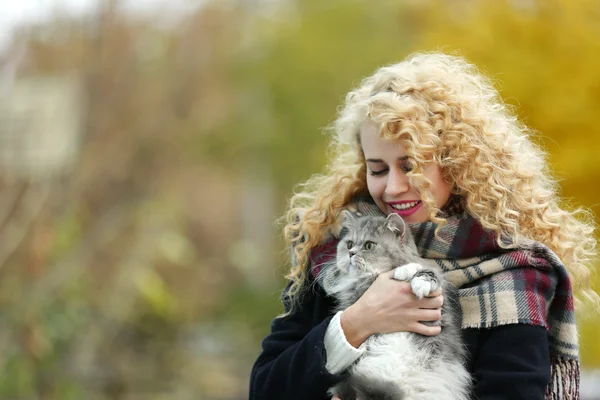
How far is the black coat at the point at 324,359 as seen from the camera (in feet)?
8.88

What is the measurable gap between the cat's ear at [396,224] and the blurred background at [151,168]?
1334 millimetres

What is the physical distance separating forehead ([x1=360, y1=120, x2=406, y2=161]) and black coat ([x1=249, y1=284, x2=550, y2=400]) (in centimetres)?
63

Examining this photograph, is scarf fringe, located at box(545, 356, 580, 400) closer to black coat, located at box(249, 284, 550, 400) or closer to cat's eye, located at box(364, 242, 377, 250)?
black coat, located at box(249, 284, 550, 400)

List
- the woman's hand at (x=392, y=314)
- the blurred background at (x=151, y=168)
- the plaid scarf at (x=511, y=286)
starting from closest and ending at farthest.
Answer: the plaid scarf at (x=511, y=286)
the woman's hand at (x=392, y=314)
the blurred background at (x=151, y=168)

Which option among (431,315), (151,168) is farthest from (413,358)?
(151,168)

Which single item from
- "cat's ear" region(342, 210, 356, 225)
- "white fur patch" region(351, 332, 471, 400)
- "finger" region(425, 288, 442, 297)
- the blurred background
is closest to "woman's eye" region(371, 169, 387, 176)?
"cat's ear" region(342, 210, 356, 225)

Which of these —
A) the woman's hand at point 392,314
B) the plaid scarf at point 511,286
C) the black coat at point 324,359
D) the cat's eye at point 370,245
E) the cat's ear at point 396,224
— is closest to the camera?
the black coat at point 324,359

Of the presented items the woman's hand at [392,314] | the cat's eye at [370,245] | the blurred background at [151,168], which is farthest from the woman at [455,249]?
the blurred background at [151,168]

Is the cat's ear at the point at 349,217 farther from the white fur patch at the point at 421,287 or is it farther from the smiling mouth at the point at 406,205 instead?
the white fur patch at the point at 421,287

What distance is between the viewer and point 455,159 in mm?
3064

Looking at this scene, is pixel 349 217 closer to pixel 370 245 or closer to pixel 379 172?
pixel 370 245

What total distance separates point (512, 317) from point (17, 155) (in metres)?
7.04

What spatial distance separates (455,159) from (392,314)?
25.2 inches

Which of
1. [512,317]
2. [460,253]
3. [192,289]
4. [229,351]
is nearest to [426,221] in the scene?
[460,253]
